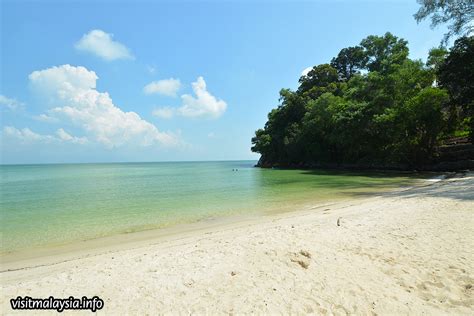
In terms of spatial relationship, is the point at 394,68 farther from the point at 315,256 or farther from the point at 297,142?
the point at 315,256

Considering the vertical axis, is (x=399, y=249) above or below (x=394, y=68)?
below

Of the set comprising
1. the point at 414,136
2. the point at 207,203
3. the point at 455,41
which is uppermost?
the point at 455,41

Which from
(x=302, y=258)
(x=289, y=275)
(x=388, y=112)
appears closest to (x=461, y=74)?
(x=388, y=112)

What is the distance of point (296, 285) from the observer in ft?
14.5

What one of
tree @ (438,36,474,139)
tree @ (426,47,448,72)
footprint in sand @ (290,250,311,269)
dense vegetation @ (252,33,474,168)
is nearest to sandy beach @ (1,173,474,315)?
footprint in sand @ (290,250,311,269)

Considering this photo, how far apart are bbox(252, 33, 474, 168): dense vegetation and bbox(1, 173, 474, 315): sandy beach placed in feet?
83.7

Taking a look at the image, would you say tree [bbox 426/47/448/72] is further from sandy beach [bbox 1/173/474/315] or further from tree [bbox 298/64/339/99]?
sandy beach [bbox 1/173/474/315]

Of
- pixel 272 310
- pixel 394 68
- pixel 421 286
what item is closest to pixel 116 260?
pixel 272 310

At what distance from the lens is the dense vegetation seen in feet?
85.4

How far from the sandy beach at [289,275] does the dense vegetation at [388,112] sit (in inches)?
1004

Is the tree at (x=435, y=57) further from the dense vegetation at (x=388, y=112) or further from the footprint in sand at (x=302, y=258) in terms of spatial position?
the footprint in sand at (x=302, y=258)

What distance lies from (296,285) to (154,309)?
2.30 metres

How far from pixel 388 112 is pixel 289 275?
108 feet

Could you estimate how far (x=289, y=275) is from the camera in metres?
4.74
